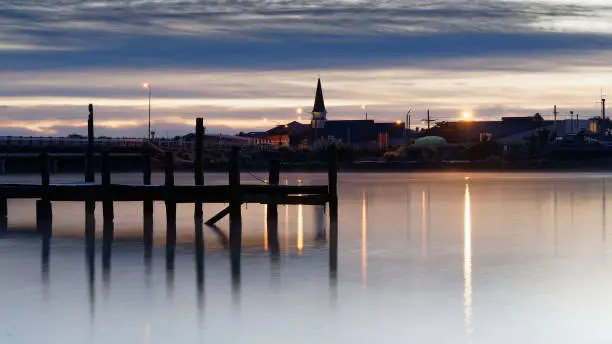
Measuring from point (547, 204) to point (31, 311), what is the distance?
40785 millimetres

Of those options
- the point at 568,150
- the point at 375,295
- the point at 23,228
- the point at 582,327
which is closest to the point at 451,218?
the point at 23,228

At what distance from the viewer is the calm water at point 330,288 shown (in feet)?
64.6

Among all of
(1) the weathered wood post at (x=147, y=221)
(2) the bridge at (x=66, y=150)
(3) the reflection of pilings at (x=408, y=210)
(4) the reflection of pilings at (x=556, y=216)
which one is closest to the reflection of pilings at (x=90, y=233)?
(1) the weathered wood post at (x=147, y=221)

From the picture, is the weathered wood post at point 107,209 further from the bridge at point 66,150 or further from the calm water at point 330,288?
the bridge at point 66,150

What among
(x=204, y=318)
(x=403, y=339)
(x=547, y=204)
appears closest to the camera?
(x=403, y=339)

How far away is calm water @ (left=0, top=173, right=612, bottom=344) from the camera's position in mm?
19688

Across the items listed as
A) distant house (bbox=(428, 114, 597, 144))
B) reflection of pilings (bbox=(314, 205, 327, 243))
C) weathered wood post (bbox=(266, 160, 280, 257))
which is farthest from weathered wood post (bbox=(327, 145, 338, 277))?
distant house (bbox=(428, 114, 597, 144))

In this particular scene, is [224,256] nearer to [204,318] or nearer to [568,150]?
[204,318]

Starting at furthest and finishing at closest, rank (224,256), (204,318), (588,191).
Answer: (588,191)
(224,256)
(204,318)

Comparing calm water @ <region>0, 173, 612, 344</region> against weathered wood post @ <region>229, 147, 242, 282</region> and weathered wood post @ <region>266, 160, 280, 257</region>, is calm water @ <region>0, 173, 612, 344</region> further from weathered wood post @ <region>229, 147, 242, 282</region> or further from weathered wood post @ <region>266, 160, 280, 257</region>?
weathered wood post @ <region>229, 147, 242, 282</region>

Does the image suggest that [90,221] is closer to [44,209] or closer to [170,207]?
[44,209]

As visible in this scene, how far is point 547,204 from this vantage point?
2281 inches

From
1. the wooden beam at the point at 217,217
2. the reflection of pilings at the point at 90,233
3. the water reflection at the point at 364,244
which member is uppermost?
the wooden beam at the point at 217,217

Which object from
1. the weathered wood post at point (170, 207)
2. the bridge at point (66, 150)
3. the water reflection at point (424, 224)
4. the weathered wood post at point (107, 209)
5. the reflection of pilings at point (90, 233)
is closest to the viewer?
the reflection of pilings at point (90, 233)
